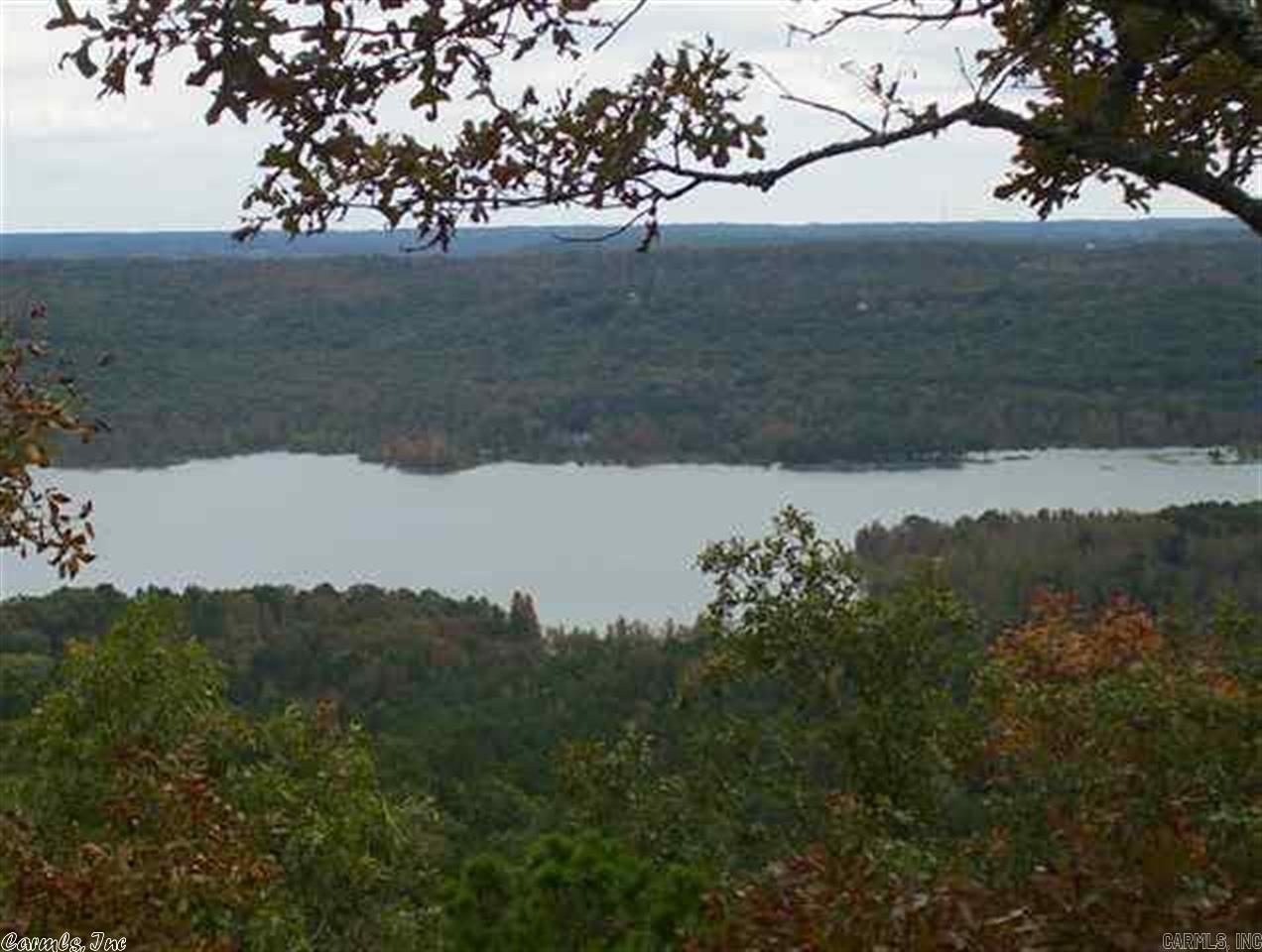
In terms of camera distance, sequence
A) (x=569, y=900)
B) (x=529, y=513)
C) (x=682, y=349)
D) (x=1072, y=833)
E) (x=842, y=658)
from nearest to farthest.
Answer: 1. (x=1072, y=833)
2. (x=569, y=900)
3. (x=842, y=658)
4. (x=529, y=513)
5. (x=682, y=349)

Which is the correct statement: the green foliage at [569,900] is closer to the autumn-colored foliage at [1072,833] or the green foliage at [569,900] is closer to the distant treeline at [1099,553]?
the autumn-colored foliage at [1072,833]

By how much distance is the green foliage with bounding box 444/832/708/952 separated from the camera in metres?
4.66

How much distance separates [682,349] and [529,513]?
18.9 meters

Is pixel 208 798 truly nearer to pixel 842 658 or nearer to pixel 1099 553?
pixel 842 658

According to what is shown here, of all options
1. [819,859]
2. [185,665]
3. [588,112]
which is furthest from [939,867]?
[185,665]

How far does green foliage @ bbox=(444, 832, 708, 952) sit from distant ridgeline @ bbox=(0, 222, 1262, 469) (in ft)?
142

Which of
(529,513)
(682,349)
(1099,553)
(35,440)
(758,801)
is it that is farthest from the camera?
(682,349)

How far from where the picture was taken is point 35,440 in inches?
139

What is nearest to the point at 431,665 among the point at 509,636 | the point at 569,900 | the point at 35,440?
the point at 509,636

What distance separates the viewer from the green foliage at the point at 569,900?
15.3 ft

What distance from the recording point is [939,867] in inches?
166

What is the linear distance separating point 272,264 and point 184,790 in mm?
66051

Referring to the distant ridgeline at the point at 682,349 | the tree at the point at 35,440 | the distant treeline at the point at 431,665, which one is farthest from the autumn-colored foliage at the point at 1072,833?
the distant ridgeline at the point at 682,349

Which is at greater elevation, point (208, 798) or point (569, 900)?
point (208, 798)
